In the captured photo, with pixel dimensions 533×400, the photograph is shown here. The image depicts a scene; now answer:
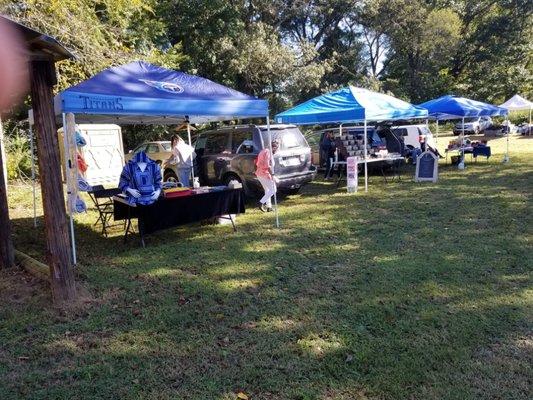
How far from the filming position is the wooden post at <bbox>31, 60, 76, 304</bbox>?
4262 mm

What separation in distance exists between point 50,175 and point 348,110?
729 centimetres

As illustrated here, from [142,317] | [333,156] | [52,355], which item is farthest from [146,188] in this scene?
[333,156]

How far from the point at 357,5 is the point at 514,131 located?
14.2 m

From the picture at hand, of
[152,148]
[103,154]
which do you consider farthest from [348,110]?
[152,148]

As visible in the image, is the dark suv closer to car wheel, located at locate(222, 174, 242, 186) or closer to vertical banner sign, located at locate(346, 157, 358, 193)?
car wheel, located at locate(222, 174, 242, 186)

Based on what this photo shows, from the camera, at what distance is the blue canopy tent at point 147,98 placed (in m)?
5.69

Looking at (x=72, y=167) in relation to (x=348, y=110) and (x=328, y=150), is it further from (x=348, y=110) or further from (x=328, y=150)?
(x=328, y=150)

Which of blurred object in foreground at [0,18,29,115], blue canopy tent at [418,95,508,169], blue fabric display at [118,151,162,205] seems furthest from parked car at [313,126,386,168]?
blurred object in foreground at [0,18,29,115]

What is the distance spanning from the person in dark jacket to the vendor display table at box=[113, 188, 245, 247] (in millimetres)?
5558

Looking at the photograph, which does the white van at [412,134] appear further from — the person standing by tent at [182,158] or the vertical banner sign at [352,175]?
the person standing by tent at [182,158]

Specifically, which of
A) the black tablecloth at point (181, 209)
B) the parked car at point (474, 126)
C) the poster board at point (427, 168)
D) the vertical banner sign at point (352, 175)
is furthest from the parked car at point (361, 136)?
the parked car at point (474, 126)

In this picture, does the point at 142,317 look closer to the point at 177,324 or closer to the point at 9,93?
the point at 177,324

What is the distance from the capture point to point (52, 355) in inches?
142

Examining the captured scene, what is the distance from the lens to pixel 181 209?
22.1 feet
